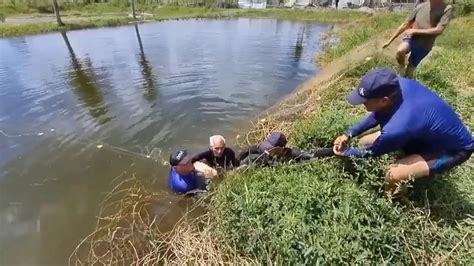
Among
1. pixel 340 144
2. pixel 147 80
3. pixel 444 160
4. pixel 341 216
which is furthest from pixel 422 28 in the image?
pixel 147 80

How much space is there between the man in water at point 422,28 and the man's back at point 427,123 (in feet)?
9.70

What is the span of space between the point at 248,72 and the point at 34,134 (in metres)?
6.33

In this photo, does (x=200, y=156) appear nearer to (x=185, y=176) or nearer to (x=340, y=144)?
(x=185, y=176)

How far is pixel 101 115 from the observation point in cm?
756

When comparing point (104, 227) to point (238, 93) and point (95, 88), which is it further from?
point (95, 88)

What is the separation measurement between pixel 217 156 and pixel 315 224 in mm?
2004

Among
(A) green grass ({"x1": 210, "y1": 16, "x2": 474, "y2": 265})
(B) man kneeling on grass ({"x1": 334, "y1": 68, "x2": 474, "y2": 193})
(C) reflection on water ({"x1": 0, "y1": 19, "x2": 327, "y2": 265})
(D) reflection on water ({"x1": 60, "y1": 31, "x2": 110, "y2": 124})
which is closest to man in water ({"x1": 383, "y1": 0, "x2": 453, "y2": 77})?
(A) green grass ({"x1": 210, "y1": 16, "x2": 474, "y2": 265})

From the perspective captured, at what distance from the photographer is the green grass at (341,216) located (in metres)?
2.71

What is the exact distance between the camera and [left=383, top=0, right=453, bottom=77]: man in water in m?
5.15

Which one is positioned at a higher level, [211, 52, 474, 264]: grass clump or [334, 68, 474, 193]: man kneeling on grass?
[334, 68, 474, 193]: man kneeling on grass

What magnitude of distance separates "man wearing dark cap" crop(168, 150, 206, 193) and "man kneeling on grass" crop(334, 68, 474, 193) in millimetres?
2286

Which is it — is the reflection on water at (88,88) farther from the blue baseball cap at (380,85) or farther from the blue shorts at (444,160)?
the blue shorts at (444,160)

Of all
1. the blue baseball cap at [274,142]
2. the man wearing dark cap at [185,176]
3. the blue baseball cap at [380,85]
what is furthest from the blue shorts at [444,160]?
the man wearing dark cap at [185,176]

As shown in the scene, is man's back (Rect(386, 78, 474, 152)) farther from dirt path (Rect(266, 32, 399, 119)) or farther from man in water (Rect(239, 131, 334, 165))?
dirt path (Rect(266, 32, 399, 119))
